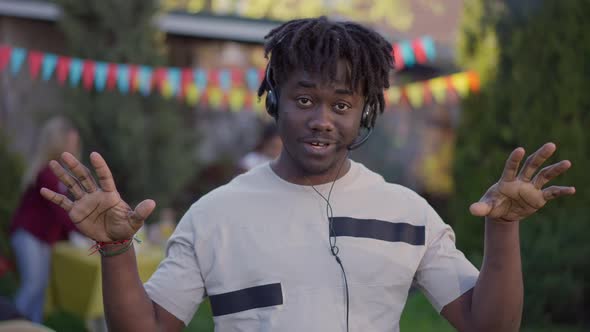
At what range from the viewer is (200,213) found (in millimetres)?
2594

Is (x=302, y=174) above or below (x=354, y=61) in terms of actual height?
below

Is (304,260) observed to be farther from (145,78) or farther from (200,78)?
(145,78)

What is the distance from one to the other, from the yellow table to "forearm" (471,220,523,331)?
4283 millimetres

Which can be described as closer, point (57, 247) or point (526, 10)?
point (57, 247)

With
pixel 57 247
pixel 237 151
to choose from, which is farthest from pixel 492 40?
pixel 237 151

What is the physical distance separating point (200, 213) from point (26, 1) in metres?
10.4

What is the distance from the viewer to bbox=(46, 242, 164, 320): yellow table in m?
6.61

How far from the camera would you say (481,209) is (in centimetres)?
229

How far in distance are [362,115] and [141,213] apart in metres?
0.74

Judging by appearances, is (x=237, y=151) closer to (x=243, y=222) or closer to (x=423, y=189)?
(x=423, y=189)

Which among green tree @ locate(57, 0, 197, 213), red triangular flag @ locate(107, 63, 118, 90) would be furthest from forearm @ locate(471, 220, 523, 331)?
green tree @ locate(57, 0, 197, 213)

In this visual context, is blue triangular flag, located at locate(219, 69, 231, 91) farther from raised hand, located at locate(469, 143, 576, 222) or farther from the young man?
raised hand, located at locate(469, 143, 576, 222)

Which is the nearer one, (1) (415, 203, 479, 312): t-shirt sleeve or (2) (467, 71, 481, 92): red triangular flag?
(1) (415, 203, 479, 312): t-shirt sleeve

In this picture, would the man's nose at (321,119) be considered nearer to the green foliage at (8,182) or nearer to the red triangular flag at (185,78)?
the green foliage at (8,182)
